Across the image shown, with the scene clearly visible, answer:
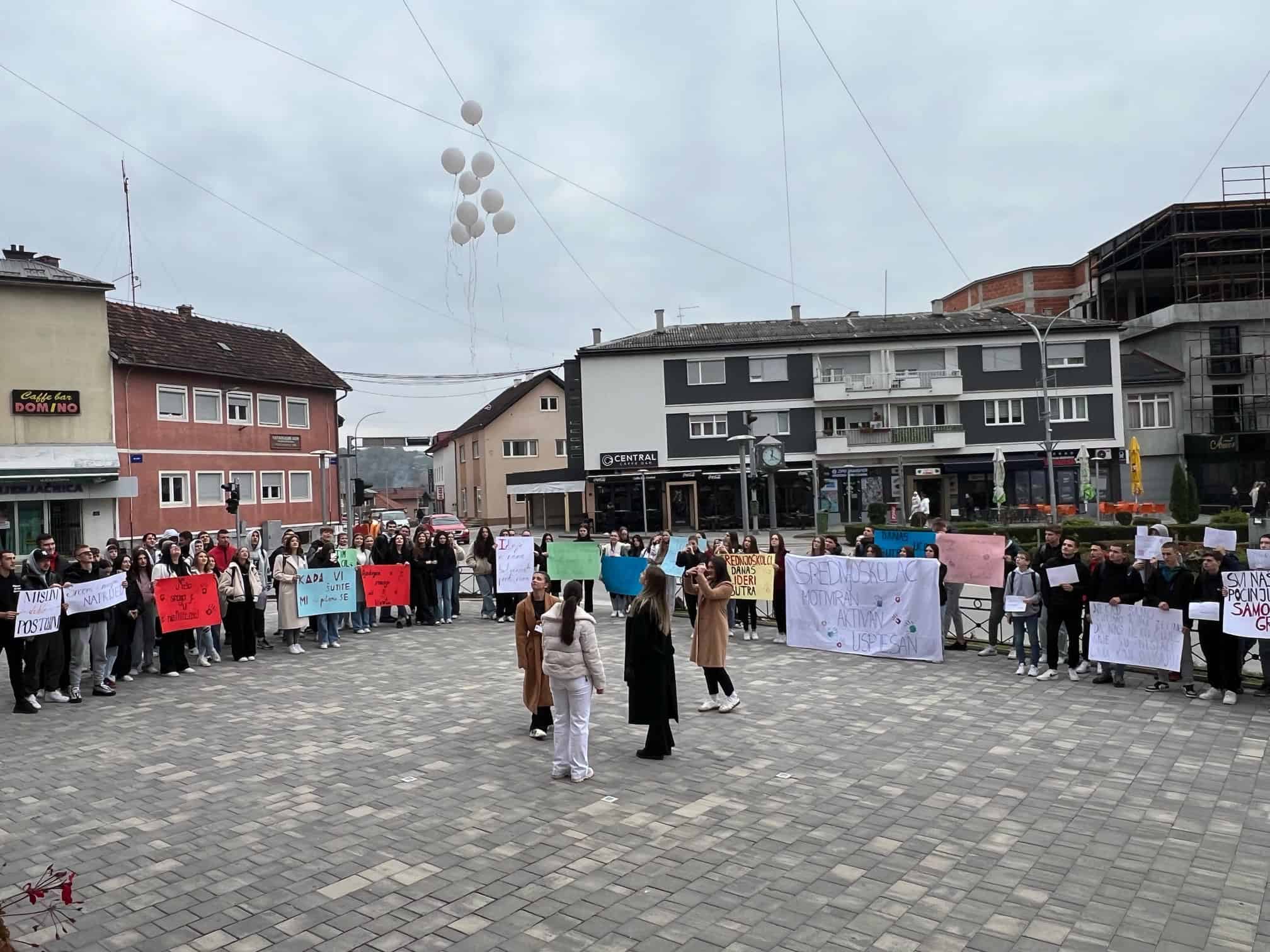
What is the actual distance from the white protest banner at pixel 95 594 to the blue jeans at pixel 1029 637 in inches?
475

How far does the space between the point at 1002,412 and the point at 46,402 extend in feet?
151

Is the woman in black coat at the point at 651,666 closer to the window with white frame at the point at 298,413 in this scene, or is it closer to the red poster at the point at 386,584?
the red poster at the point at 386,584

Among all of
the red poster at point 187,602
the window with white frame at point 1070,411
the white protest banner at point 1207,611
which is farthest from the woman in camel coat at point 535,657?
the window with white frame at point 1070,411

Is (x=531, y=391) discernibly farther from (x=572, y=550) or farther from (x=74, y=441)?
(x=572, y=550)

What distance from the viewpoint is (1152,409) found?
180 feet

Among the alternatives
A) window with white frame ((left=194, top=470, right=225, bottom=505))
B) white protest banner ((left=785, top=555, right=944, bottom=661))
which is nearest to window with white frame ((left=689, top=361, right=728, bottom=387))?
window with white frame ((left=194, top=470, right=225, bottom=505))

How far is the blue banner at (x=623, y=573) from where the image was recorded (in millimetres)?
18391

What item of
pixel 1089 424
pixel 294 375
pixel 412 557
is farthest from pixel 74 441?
pixel 1089 424

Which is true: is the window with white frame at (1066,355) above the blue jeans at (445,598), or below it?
above

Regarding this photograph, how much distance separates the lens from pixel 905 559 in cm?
1405

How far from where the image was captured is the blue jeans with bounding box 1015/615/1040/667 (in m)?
12.4

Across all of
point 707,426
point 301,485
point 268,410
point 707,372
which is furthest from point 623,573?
point 707,372

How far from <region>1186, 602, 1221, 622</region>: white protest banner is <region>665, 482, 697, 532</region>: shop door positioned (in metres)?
40.8

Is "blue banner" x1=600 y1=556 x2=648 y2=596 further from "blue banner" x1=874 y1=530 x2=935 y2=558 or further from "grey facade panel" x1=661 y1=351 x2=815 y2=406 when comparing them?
"grey facade panel" x1=661 y1=351 x2=815 y2=406
